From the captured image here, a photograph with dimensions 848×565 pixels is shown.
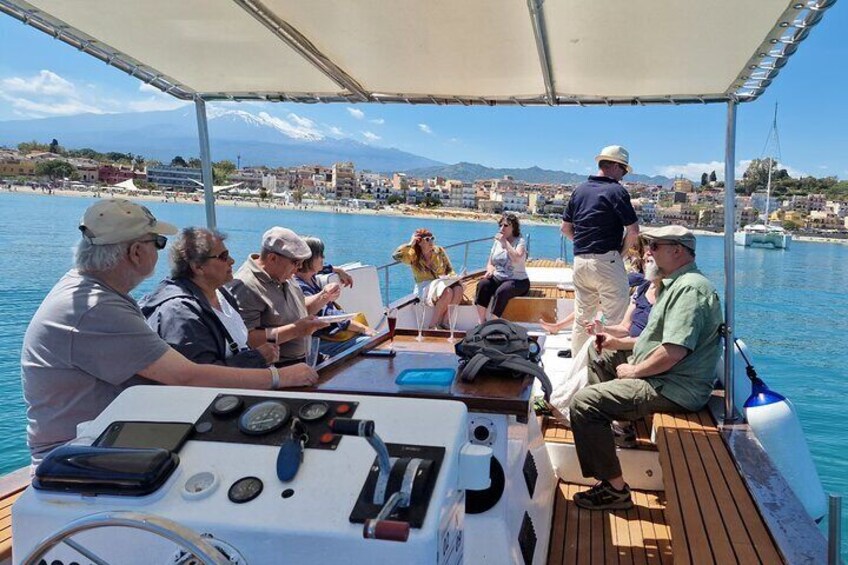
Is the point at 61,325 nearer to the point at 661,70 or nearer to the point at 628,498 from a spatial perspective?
the point at 628,498

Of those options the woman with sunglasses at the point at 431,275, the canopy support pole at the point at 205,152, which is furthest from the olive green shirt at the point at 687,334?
the woman with sunglasses at the point at 431,275

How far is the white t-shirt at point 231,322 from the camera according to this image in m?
2.19

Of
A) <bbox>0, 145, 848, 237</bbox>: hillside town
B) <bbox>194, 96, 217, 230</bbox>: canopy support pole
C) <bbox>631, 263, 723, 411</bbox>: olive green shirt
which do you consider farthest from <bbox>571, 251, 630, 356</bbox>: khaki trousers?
<bbox>0, 145, 848, 237</bbox>: hillside town

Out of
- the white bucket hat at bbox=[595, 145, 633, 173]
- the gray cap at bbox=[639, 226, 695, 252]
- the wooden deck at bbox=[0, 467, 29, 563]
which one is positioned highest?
the white bucket hat at bbox=[595, 145, 633, 173]

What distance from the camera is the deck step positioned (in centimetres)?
163

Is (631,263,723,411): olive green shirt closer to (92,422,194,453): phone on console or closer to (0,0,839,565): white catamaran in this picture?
(0,0,839,565): white catamaran

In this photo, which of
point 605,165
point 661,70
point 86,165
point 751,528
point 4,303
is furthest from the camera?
point 86,165

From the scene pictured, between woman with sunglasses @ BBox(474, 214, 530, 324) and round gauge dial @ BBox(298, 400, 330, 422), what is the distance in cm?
427

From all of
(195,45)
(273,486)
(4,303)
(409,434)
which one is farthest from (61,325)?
(4,303)

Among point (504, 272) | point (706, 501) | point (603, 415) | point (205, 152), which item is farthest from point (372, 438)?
point (504, 272)

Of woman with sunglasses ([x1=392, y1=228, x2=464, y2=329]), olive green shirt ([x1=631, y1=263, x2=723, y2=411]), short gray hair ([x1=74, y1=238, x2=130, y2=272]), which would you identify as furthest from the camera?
woman with sunglasses ([x1=392, y1=228, x2=464, y2=329])

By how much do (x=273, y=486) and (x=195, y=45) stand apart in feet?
7.38

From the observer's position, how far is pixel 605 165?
3.59m

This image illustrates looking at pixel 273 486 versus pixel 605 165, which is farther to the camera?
pixel 605 165
